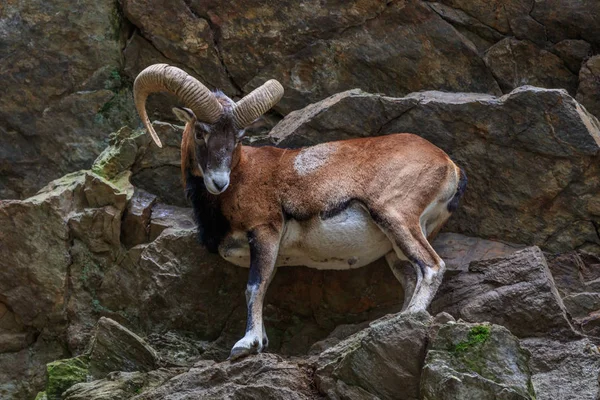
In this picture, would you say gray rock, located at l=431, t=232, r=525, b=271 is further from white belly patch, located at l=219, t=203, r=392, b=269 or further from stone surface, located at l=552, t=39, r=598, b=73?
stone surface, located at l=552, t=39, r=598, b=73

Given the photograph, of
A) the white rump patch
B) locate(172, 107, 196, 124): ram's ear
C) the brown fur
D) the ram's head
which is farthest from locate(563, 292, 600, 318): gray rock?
locate(172, 107, 196, 124): ram's ear

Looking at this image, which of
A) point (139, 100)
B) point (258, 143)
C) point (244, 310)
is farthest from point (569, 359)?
point (139, 100)

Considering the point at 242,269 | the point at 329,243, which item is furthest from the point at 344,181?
the point at 242,269

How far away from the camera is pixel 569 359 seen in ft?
34.9

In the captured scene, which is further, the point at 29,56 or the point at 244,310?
the point at 29,56

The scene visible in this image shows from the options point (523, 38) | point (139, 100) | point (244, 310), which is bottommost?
point (244, 310)

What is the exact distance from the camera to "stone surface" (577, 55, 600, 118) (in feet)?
49.0

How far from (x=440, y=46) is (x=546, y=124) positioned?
3057 millimetres

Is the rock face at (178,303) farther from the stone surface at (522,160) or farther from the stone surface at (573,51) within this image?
the stone surface at (573,51)

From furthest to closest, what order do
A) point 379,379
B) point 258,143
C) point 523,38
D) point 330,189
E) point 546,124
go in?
point 523,38 → point 258,143 → point 546,124 → point 330,189 → point 379,379

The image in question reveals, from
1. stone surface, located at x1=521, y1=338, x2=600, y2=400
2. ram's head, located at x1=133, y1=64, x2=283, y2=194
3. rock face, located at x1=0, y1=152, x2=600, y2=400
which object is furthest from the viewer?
ram's head, located at x1=133, y1=64, x2=283, y2=194

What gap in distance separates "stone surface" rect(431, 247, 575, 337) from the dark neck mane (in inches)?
103

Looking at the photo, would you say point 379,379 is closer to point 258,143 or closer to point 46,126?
point 258,143

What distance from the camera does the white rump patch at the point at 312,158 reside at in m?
12.6
